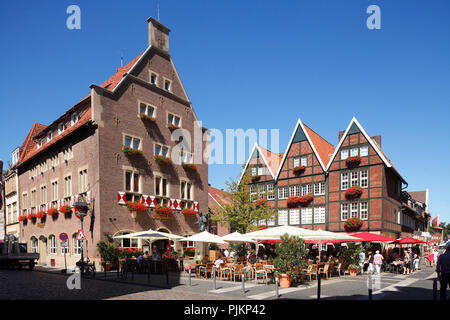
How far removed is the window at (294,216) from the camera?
3509 cm

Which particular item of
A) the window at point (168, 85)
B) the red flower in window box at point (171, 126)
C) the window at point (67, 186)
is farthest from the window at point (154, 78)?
the window at point (67, 186)

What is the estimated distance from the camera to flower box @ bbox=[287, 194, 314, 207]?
33.9 m

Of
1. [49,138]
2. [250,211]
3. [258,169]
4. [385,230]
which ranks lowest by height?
[385,230]

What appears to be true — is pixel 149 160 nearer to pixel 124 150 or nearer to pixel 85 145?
pixel 124 150

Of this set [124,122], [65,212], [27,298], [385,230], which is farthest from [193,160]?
[27,298]

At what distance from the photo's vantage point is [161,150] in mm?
27453

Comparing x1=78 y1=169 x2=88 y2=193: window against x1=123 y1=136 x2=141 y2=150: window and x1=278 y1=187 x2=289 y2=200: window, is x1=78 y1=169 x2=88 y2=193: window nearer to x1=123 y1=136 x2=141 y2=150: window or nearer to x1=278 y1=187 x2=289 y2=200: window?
x1=123 y1=136 x2=141 y2=150: window

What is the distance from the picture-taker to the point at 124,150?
24.2m

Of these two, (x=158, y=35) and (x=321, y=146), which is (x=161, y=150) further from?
(x=321, y=146)

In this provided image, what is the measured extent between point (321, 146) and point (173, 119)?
53.8 feet

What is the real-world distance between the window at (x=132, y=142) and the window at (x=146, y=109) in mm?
2216

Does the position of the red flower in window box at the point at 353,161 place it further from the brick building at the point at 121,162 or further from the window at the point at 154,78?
the window at the point at 154,78

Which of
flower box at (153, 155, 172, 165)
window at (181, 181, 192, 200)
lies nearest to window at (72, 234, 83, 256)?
flower box at (153, 155, 172, 165)

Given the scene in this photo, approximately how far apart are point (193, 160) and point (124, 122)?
7372 mm
